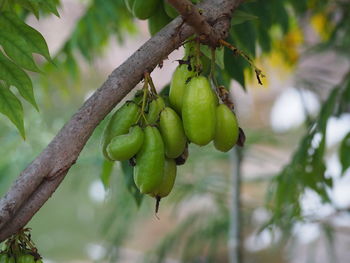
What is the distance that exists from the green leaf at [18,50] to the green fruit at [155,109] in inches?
8.0

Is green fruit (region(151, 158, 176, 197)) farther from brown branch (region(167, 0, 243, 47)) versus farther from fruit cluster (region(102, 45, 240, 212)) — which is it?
brown branch (region(167, 0, 243, 47))

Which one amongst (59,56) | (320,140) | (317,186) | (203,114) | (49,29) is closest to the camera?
(203,114)

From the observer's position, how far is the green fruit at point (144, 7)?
1.17 metres

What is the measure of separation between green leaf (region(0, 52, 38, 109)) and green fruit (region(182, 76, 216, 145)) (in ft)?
0.81

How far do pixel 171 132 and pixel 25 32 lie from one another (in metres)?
0.30

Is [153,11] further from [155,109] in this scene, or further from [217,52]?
[155,109]

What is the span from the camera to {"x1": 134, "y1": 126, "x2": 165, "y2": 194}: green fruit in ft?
3.19

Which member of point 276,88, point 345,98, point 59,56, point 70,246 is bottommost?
point 345,98

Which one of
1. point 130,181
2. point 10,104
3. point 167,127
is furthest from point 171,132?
point 130,181

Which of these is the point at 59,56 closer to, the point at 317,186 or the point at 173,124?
the point at 317,186

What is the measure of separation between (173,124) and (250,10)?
82 centimetres

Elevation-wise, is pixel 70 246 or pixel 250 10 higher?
pixel 70 246

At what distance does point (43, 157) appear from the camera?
87 cm

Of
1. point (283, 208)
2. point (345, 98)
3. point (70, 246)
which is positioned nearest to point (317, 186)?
point (283, 208)
